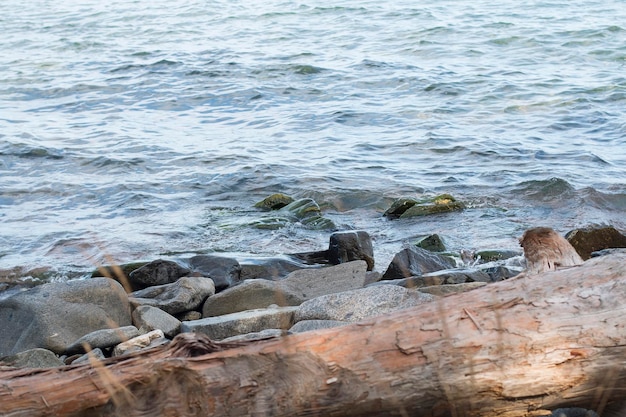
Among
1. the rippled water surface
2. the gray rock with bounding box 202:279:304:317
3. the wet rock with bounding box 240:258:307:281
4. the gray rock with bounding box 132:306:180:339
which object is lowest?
the rippled water surface

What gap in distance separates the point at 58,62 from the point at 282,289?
13.0 meters

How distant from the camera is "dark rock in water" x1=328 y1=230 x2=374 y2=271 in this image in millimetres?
7105

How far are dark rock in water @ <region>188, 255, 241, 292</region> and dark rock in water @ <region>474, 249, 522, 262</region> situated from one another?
2.07 meters

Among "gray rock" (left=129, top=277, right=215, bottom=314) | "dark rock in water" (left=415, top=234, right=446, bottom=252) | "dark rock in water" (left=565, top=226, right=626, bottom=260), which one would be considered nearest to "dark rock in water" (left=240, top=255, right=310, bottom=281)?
"gray rock" (left=129, top=277, right=215, bottom=314)

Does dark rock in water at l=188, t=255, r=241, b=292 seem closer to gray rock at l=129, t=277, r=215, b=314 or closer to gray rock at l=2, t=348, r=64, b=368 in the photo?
gray rock at l=129, t=277, r=215, b=314

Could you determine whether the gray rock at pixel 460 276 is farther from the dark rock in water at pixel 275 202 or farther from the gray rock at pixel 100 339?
the dark rock in water at pixel 275 202

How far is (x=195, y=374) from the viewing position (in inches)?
109

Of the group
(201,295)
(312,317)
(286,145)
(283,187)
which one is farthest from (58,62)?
(312,317)

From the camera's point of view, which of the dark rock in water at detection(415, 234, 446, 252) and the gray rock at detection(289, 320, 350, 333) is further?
the dark rock in water at detection(415, 234, 446, 252)

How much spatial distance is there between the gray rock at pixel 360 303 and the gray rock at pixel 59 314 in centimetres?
127

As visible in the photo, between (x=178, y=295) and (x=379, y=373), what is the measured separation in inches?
123

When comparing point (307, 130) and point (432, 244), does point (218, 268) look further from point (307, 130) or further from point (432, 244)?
point (307, 130)

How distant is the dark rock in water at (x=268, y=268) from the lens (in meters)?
6.89

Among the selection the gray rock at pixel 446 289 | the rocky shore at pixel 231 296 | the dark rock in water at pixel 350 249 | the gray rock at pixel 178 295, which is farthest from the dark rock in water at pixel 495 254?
Result: the gray rock at pixel 178 295
